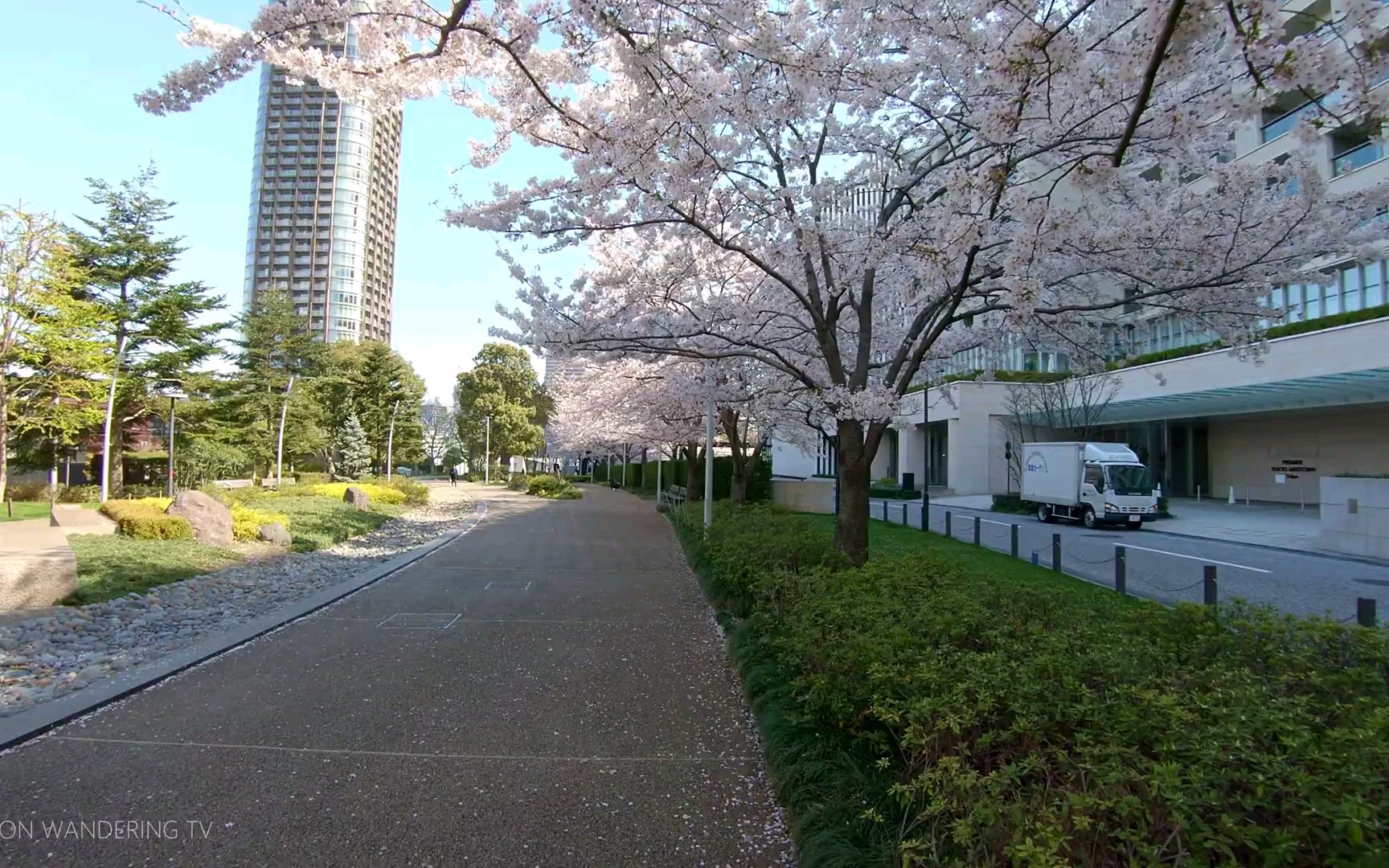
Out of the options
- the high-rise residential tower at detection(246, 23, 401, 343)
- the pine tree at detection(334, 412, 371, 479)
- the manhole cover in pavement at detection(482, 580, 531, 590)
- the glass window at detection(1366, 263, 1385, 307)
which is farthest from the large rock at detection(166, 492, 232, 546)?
the high-rise residential tower at detection(246, 23, 401, 343)

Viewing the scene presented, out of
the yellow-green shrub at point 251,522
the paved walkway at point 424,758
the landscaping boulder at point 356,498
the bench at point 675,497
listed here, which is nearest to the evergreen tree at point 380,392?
the bench at point 675,497

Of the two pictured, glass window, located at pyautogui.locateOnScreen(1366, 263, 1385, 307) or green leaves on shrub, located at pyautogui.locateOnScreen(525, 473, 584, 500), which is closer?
glass window, located at pyautogui.locateOnScreen(1366, 263, 1385, 307)

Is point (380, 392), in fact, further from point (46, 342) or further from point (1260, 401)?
point (1260, 401)

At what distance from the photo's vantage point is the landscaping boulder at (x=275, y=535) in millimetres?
13938

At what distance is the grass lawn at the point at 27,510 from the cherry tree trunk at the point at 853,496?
1899cm

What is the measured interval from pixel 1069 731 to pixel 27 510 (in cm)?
2591

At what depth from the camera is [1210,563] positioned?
13.5 metres

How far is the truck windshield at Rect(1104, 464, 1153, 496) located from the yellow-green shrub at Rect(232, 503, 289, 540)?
22.3 meters

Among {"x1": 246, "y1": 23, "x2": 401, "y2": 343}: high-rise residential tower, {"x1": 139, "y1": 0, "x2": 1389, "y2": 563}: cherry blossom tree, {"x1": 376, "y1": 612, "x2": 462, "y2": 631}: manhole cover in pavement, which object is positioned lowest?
{"x1": 376, "y1": 612, "x2": 462, "y2": 631}: manhole cover in pavement

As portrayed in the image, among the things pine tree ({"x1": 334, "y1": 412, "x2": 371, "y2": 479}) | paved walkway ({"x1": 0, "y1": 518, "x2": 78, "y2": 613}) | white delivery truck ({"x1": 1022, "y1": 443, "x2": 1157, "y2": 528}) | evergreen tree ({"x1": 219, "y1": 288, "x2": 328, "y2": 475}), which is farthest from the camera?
pine tree ({"x1": 334, "y1": 412, "x2": 371, "y2": 479})

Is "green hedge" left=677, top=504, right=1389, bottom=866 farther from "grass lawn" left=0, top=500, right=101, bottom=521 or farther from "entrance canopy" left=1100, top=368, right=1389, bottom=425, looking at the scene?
"entrance canopy" left=1100, top=368, right=1389, bottom=425

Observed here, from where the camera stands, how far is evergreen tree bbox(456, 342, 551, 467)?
178ft

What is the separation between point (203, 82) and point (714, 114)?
3.34m

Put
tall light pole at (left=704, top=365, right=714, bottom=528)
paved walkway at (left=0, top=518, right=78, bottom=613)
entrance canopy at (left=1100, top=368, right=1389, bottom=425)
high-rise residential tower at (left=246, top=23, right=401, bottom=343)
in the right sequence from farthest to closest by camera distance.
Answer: high-rise residential tower at (left=246, top=23, right=401, bottom=343) → entrance canopy at (left=1100, top=368, right=1389, bottom=425) → tall light pole at (left=704, top=365, right=714, bottom=528) → paved walkway at (left=0, top=518, right=78, bottom=613)
